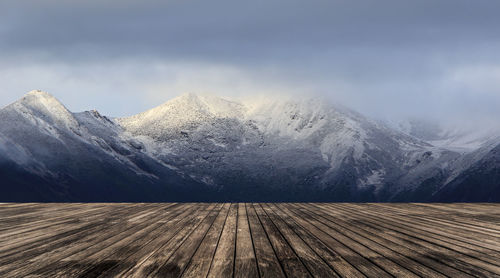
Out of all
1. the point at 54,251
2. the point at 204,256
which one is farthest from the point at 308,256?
the point at 54,251

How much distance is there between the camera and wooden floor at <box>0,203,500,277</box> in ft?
15.3

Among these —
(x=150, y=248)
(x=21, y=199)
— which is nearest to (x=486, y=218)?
(x=150, y=248)

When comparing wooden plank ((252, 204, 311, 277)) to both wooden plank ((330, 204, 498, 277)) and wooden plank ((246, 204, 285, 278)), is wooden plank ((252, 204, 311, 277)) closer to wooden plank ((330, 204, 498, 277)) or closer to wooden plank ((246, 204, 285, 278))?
wooden plank ((246, 204, 285, 278))

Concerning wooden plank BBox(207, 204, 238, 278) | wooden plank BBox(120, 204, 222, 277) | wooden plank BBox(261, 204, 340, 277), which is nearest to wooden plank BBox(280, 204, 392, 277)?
wooden plank BBox(261, 204, 340, 277)

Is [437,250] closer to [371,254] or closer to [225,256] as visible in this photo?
[371,254]

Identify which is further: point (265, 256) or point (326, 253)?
point (326, 253)

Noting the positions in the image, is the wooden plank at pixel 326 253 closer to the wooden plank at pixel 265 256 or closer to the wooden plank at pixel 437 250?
the wooden plank at pixel 265 256

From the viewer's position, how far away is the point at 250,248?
5.91 meters

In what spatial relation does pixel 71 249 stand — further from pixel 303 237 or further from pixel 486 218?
pixel 486 218

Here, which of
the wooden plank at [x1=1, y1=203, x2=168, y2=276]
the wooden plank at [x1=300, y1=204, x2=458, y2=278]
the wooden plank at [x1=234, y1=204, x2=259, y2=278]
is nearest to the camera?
the wooden plank at [x1=234, y1=204, x2=259, y2=278]

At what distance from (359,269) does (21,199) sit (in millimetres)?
204087

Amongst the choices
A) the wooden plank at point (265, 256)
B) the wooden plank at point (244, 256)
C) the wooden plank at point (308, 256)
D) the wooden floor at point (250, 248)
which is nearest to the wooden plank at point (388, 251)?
the wooden floor at point (250, 248)

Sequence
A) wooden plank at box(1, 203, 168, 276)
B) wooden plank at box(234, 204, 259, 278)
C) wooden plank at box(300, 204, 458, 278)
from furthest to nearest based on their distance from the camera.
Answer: wooden plank at box(1, 203, 168, 276), wooden plank at box(300, 204, 458, 278), wooden plank at box(234, 204, 259, 278)

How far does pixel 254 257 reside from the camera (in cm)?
529
